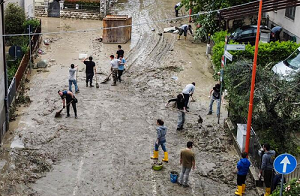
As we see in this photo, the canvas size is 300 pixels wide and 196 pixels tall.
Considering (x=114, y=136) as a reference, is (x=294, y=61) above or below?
above

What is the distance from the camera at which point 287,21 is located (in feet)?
102

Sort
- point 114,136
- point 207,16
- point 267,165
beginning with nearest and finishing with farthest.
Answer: point 267,165 < point 114,136 < point 207,16

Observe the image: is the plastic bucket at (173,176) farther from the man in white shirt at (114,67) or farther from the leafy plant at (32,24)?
the leafy plant at (32,24)

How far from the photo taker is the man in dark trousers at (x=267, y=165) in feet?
45.9

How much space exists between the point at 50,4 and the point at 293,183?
30.2 metres

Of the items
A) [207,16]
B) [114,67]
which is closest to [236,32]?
[207,16]

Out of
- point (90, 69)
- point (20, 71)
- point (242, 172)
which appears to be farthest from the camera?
point (20, 71)

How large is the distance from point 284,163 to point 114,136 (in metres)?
7.67

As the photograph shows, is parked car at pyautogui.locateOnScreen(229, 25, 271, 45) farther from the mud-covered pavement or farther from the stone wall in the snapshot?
the stone wall

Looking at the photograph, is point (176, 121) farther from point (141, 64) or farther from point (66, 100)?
A: point (141, 64)

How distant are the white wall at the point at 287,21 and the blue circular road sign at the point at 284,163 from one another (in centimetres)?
1840

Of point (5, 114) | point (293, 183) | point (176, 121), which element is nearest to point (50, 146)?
point (5, 114)

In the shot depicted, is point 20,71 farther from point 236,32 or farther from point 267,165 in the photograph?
point 267,165

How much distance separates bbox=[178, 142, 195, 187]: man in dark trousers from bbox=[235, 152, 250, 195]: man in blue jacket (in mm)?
1212
